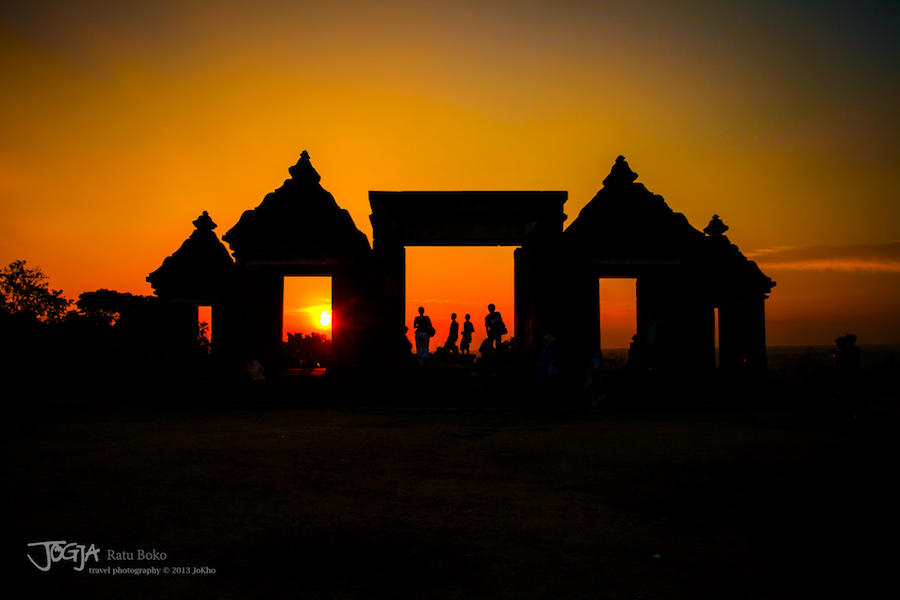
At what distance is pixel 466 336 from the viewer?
68.6 ft

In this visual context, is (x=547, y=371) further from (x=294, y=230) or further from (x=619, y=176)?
(x=294, y=230)

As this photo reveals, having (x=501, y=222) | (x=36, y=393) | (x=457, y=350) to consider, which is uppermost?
(x=501, y=222)

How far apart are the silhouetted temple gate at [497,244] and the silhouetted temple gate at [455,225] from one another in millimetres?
29

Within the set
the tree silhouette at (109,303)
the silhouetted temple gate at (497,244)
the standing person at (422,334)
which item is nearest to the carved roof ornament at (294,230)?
the silhouetted temple gate at (497,244)

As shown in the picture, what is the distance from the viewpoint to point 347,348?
61.1 ft

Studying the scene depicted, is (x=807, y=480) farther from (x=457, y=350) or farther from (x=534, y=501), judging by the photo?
(x=457, y=350)

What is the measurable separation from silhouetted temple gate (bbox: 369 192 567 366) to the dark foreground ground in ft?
23.2

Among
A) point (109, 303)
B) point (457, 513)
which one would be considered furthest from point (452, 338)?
point (109, 303)

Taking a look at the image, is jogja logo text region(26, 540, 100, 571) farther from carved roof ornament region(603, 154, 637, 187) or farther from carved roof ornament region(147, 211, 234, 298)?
carved roof ornament region(147, 211, 234, 298)

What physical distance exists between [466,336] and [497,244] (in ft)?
13.0

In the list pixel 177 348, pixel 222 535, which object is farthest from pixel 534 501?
pixel 177 348

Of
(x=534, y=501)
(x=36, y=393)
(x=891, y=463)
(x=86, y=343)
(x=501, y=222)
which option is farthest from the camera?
(x=86, y=343)

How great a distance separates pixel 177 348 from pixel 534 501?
63.9 feet

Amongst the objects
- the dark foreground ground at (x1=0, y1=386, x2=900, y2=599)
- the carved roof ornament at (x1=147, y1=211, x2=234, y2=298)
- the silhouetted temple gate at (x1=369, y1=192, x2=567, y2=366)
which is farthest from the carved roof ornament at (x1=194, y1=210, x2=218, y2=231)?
the dark foreground ground at (x1=0, y1=386, x2=900, y2=599)
